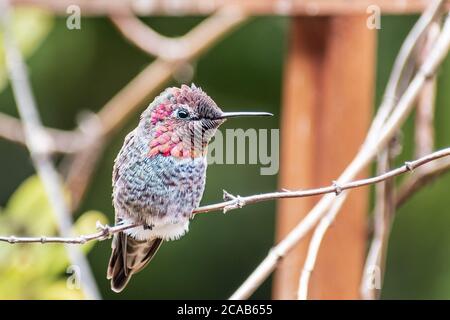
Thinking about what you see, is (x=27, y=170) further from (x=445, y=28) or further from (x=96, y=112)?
(x=445, y=28)

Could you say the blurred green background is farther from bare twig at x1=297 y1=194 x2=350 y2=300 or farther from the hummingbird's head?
the hummingbird's head

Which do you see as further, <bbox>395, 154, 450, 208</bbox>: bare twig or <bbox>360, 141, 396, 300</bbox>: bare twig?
<bbox>395, 154, 450, 208</bbox>: bare twig

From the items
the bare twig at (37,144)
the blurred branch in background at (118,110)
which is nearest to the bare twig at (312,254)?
the bare twig at (37,144)

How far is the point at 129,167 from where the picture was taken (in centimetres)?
61

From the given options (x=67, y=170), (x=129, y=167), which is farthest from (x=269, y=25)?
(x=129, y=167)

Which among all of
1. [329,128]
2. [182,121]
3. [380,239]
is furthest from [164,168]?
[329,128]

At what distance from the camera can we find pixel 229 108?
1.28m

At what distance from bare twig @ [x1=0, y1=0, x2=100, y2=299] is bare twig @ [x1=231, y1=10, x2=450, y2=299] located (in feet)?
0.78

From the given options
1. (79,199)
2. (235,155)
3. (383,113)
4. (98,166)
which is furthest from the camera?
(98,166)

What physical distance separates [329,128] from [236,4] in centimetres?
34

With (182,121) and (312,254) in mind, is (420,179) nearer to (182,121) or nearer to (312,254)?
(312,254)

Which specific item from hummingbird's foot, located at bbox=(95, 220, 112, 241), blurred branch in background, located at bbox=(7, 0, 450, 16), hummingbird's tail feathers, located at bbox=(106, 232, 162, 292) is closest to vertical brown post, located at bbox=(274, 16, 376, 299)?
blurred branch in background, located at bbox=(7, 0, 450, 16)

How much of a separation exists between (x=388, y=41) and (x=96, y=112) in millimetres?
671

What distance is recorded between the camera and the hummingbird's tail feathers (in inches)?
26.5
